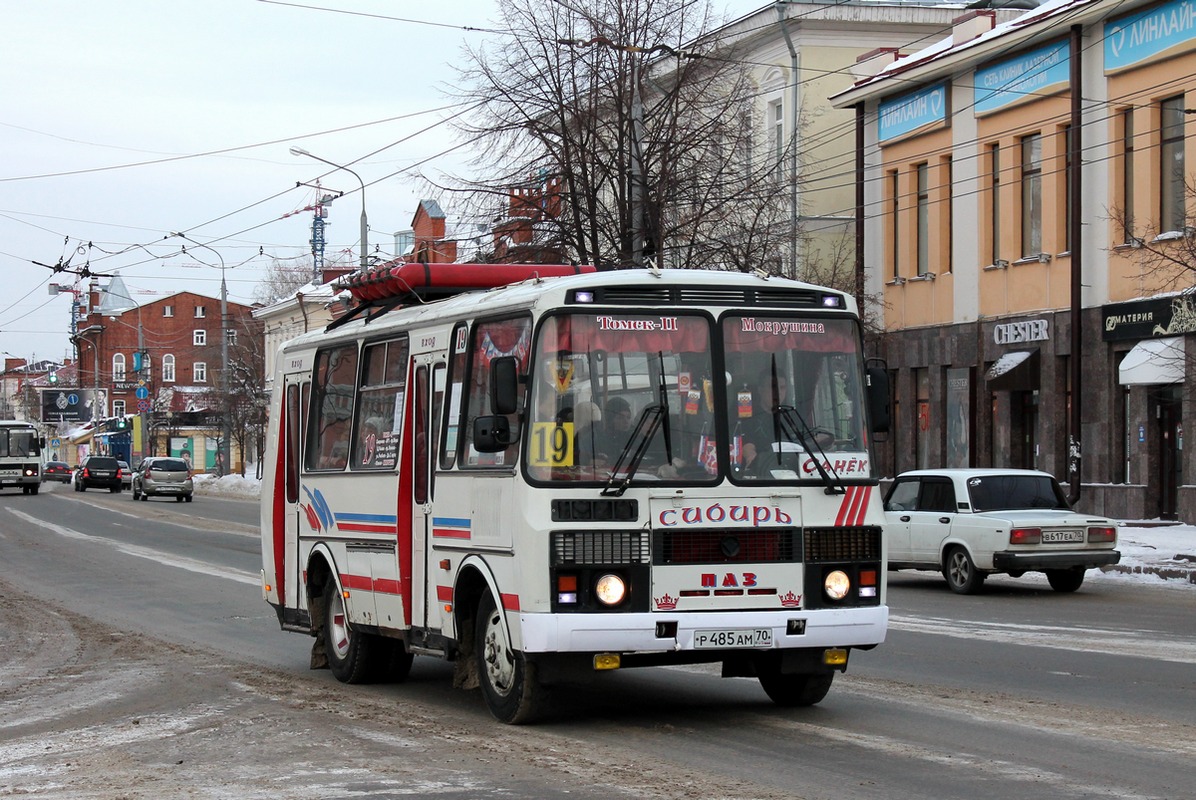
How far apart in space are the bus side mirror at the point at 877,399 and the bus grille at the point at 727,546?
3.21ft

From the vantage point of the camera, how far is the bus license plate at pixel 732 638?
9.57 m

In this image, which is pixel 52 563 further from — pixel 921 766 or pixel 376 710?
pixel 921 766

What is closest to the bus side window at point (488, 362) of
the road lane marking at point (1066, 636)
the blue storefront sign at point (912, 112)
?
the road lane marking at point (1066, 636)

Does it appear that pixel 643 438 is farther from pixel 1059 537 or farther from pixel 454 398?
pixel 1059 537

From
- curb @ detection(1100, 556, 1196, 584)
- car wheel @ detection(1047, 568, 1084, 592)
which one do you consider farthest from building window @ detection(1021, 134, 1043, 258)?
car wheel @ detection(1047, 568, 1084, 592)

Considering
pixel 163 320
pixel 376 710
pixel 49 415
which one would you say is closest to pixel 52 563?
pixel 376 710

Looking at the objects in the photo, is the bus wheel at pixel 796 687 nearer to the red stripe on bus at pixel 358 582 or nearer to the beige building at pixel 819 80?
the red stripe on bus at pixel 358 582

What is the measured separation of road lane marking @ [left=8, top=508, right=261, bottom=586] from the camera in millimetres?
24375

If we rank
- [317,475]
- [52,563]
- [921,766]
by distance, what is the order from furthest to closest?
[52,563] → [317,475] → [921,766]

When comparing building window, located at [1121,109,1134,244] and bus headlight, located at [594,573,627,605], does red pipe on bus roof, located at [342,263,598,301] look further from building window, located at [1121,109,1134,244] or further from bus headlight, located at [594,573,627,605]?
building window, located at [1121,109,1134,244]

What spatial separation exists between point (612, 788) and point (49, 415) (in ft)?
427

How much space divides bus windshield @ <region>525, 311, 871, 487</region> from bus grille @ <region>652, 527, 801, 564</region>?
32 cm

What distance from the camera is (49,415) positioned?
131 m

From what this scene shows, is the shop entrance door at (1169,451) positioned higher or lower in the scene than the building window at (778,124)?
lower
